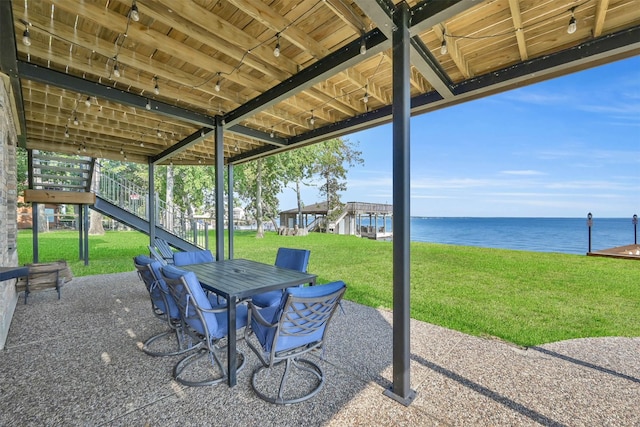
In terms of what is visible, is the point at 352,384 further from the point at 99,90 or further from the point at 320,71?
the point at 99,90

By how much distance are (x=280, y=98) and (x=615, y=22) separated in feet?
10.6

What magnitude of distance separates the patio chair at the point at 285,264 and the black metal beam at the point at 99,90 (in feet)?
8.81

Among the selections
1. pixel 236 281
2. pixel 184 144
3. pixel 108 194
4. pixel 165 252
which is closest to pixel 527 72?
pixel 236 281

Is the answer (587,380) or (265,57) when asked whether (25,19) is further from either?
(587,380)

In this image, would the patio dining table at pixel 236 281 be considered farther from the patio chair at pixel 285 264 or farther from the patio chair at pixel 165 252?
the patio chair at pixel 165 252

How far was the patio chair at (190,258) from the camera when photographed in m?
3.97

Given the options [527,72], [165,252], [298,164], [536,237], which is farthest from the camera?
[536,237]

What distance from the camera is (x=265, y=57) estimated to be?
2984 mm

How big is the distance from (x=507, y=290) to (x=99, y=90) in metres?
7.29

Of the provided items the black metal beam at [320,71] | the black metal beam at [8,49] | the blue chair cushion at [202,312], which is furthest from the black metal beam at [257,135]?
the blue chair cushion at [202,312]

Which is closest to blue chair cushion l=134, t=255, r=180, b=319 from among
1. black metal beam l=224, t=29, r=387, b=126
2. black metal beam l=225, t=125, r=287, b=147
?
black metal beam l=224, t=29, r=387, b=126

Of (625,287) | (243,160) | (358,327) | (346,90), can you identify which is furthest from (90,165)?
(625,287)

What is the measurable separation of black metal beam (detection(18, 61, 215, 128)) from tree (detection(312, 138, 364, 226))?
17.4 m

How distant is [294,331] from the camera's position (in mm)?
2049
